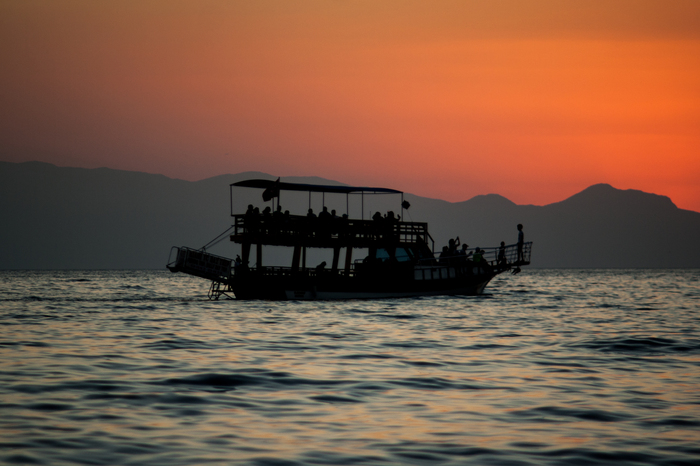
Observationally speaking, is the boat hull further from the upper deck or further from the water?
the water

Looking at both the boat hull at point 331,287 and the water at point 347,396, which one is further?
the boat hull at point 331,287

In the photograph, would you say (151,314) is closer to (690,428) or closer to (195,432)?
(195,432)

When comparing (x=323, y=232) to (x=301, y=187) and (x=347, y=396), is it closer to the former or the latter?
(x=301, y=187)

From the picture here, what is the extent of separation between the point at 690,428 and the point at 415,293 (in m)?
30.4

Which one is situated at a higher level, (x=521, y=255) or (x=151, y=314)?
(x=521, y=255)

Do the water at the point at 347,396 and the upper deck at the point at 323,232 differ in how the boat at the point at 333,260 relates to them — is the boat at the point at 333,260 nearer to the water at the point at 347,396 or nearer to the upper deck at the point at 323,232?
the upper deck at the point at 323,232

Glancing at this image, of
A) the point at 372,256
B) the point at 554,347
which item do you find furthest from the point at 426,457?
the point at 372,256

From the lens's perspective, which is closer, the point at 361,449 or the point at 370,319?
the point at 361,449

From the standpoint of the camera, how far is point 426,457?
8211 millimetres

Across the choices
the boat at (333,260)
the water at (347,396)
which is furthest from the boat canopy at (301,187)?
the water at (347,396)

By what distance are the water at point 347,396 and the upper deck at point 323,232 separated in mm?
14057

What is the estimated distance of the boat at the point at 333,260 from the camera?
37.2 meters

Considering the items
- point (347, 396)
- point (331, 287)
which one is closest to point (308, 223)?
point (331, 287)

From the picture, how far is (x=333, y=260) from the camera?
39.7 m
